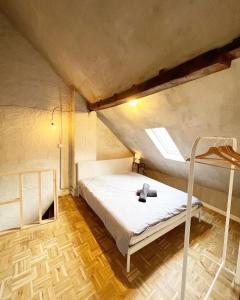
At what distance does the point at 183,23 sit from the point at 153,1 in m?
0.28

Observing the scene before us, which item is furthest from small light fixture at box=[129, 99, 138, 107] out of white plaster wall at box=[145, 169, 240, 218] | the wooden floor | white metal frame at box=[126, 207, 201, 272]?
white plaster wall at box=[145, 169, 240, 218]

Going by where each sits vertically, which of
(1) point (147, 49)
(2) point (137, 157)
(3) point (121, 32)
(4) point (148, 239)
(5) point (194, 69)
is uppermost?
(3) point (121, 32)

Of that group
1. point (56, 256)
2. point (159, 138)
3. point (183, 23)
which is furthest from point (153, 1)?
point (56, 256)

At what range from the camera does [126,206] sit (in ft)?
7.28

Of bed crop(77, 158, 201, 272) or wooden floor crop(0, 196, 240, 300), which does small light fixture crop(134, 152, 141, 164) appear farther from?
wooden floor crop(0, 196, 240, 300)

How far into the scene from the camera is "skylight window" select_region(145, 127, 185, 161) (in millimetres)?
3277

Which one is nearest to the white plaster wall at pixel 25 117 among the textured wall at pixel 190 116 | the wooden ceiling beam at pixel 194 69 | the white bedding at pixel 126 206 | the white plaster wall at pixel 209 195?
the white bedding at pixel 126 206

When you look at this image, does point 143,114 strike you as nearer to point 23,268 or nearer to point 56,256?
point 56,256

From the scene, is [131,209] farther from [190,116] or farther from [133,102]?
[133,102]

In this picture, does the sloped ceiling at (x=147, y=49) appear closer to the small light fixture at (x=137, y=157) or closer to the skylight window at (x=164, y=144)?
the skylight window at (x=164, y=144)

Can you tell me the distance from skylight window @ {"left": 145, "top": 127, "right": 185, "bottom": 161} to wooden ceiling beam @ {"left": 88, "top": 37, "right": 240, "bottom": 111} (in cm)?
140

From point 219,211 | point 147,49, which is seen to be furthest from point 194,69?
point 219,211

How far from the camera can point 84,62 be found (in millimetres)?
2371

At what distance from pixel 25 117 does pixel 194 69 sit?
3.19 metres
